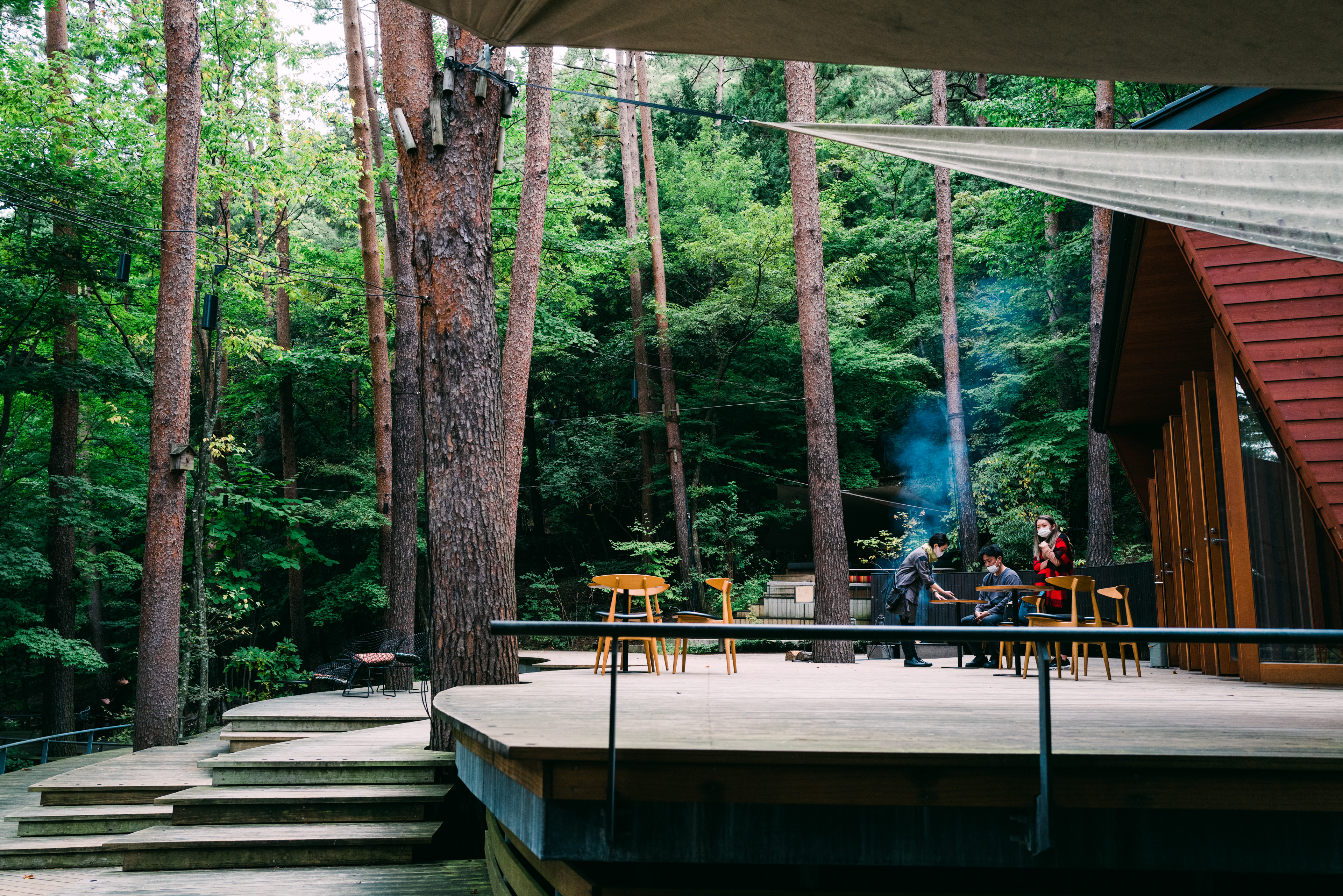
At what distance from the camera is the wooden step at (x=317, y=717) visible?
368 inches

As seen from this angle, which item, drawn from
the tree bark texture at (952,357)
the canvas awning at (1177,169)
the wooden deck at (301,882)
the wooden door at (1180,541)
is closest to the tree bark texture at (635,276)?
the tree bark texture at (952,357)

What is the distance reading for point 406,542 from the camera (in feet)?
47.7

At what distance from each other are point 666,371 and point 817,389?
414 inches

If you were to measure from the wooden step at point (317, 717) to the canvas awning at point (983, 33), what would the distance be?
776 cm

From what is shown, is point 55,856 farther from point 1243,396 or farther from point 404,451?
point 1243,396

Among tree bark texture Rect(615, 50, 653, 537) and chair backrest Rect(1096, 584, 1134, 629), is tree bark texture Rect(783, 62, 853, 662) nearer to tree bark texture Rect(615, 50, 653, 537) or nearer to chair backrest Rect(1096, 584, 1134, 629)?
chair backrest Rect(1096, 584, 1134, 629)

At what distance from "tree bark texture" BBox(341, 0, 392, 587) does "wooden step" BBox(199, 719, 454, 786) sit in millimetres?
10241

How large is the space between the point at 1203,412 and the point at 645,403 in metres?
16.7

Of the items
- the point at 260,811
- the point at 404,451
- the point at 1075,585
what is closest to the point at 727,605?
the point at 1075,585

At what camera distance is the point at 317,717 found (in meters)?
9.40

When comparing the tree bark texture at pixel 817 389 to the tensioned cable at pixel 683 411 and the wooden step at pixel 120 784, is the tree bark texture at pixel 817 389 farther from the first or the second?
the tensioned cable at pixel 683 411

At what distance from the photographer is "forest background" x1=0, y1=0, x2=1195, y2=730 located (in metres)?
15.3

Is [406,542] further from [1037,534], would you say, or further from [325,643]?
[325,643]

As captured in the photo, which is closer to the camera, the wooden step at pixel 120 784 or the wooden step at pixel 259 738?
the wooden step at pixel 120 784
